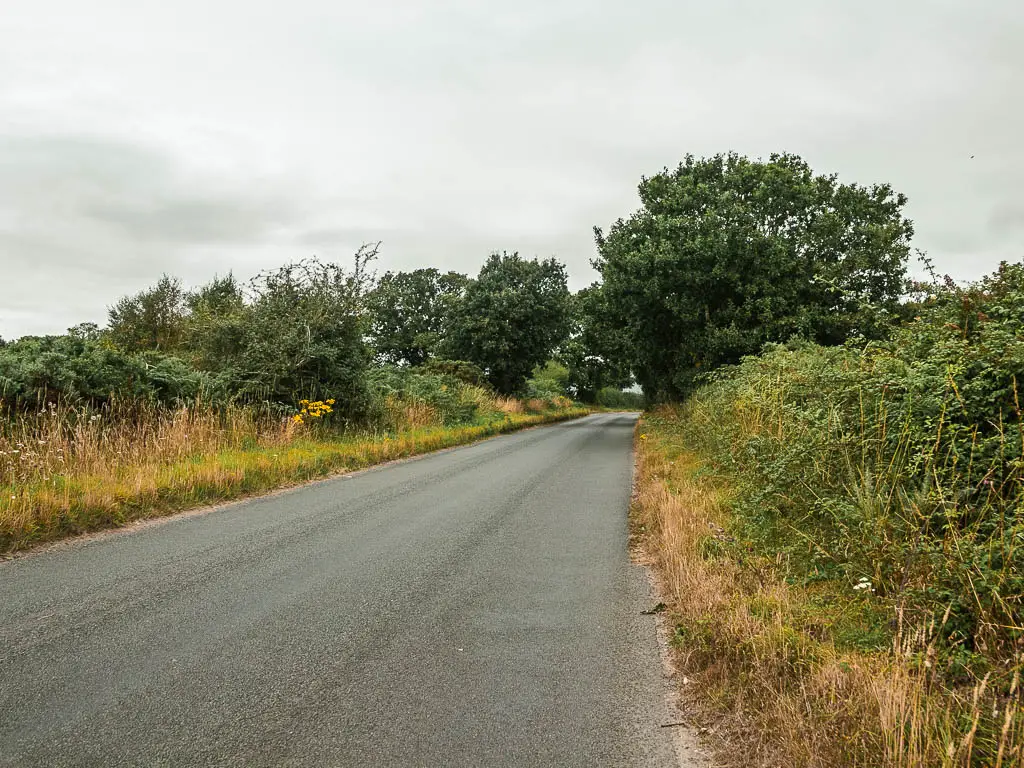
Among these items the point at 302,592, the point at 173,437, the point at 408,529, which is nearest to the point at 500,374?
the point at 173,437

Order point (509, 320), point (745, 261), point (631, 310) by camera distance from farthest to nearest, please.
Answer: point (509, 320) < point (631, 310) < point (745, 261)

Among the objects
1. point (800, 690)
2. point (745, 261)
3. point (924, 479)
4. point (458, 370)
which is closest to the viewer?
point (800, 690)

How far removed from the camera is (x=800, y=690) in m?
2.72

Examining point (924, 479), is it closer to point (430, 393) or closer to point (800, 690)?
point (800, 690)

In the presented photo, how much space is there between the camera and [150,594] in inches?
168

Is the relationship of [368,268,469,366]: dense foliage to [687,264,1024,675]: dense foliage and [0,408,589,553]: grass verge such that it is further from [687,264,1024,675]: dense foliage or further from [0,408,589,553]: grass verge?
[687,264,1024,675]: dense foliage

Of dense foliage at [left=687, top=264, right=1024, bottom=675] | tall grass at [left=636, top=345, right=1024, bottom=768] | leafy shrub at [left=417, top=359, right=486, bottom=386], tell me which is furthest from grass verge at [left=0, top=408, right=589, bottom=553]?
leafy shrub at [left=417, top=359, right=486, bottom=386]

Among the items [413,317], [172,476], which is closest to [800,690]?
[172,476]

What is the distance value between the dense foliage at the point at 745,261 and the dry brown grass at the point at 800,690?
15.4 m

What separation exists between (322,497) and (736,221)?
15.6 metres

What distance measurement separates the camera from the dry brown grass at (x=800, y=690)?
221 cm

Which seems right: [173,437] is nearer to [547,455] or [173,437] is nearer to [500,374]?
[547,455]

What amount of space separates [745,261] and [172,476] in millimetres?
16881

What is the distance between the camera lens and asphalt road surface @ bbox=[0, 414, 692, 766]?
8.47 ft
